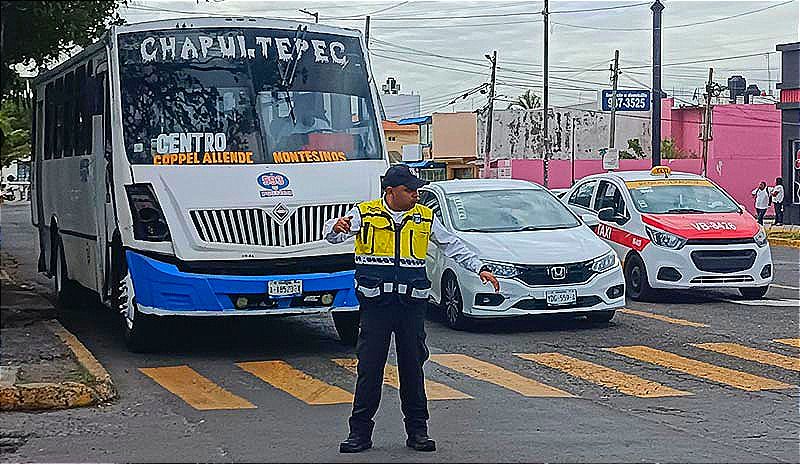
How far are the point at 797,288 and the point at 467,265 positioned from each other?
708 cm

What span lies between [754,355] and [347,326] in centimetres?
389

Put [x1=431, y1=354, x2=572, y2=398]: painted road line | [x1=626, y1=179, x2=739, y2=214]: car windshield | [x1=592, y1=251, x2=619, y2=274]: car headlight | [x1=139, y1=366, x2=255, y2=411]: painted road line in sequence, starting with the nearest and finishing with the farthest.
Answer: [x1=139, y1=366, x2=255, y2=411]: painted road line < [x1=431, y1=354, x2=572, y2=398]: painted road line < [x1=592, y1=251, x2=619, y2=274]: car headlight < [x1=626, y1=179, x2=739, y2=214]: car windshield

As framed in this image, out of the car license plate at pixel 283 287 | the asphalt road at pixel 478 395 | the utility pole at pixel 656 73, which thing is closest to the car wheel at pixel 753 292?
the asphalt road at pixel 478 395

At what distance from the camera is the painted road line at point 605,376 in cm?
962

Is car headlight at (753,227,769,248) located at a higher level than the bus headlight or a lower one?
lower

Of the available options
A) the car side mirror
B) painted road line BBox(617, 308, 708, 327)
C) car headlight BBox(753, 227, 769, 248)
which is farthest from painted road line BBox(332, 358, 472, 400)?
the car side mirror

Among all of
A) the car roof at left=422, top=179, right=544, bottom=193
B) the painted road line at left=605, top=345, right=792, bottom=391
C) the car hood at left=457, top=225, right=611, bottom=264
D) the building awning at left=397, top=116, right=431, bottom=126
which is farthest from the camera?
the building awning at left=397, top=116, right=431, bottom=126

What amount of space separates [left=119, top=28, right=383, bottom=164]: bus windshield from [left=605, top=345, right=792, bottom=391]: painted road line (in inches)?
123

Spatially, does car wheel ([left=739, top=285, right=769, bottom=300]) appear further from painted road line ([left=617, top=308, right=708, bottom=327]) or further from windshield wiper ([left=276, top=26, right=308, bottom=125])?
windshield wiper ([left=276, top=26, right=308, bottom=125])

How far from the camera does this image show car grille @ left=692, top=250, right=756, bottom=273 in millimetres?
15195

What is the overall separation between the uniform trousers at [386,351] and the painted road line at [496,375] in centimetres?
254

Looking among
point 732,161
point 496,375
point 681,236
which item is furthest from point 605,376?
point 732,161

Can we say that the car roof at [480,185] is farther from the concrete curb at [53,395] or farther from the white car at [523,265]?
the concrete curb at [53,395]

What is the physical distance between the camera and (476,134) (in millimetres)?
69125
